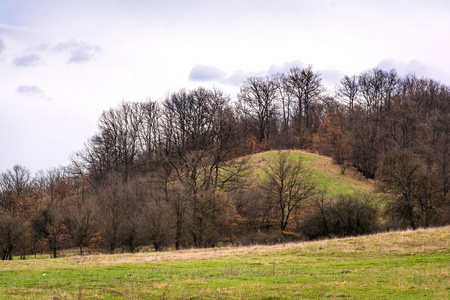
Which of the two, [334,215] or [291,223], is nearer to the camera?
[334,215]

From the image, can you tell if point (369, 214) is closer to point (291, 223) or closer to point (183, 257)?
point (291, 223)

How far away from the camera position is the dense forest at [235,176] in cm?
4828

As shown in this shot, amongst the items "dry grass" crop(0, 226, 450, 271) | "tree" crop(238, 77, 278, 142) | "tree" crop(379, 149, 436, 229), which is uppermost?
"tree" crop(238, 77, 278, 142)

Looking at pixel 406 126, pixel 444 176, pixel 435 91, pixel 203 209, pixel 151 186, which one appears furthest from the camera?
pixel 435 91

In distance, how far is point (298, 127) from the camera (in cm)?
8975

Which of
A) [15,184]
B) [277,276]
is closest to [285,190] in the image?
[277,276]

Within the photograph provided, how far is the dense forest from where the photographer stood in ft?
158

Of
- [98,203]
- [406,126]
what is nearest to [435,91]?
[406,126]

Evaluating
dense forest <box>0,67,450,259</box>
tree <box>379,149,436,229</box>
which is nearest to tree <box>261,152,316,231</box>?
dense forest <box>0,67,450,259</box>

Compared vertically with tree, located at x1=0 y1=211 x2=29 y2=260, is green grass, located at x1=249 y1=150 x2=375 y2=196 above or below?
above

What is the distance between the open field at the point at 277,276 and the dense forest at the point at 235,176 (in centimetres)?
1945

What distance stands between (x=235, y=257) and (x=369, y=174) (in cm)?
4878

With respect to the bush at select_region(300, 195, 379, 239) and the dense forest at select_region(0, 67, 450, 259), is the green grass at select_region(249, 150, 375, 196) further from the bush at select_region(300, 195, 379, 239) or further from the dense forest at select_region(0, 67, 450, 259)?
the bush at select_region(300, 195, 379, 239)

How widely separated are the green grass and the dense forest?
6.85 ft
